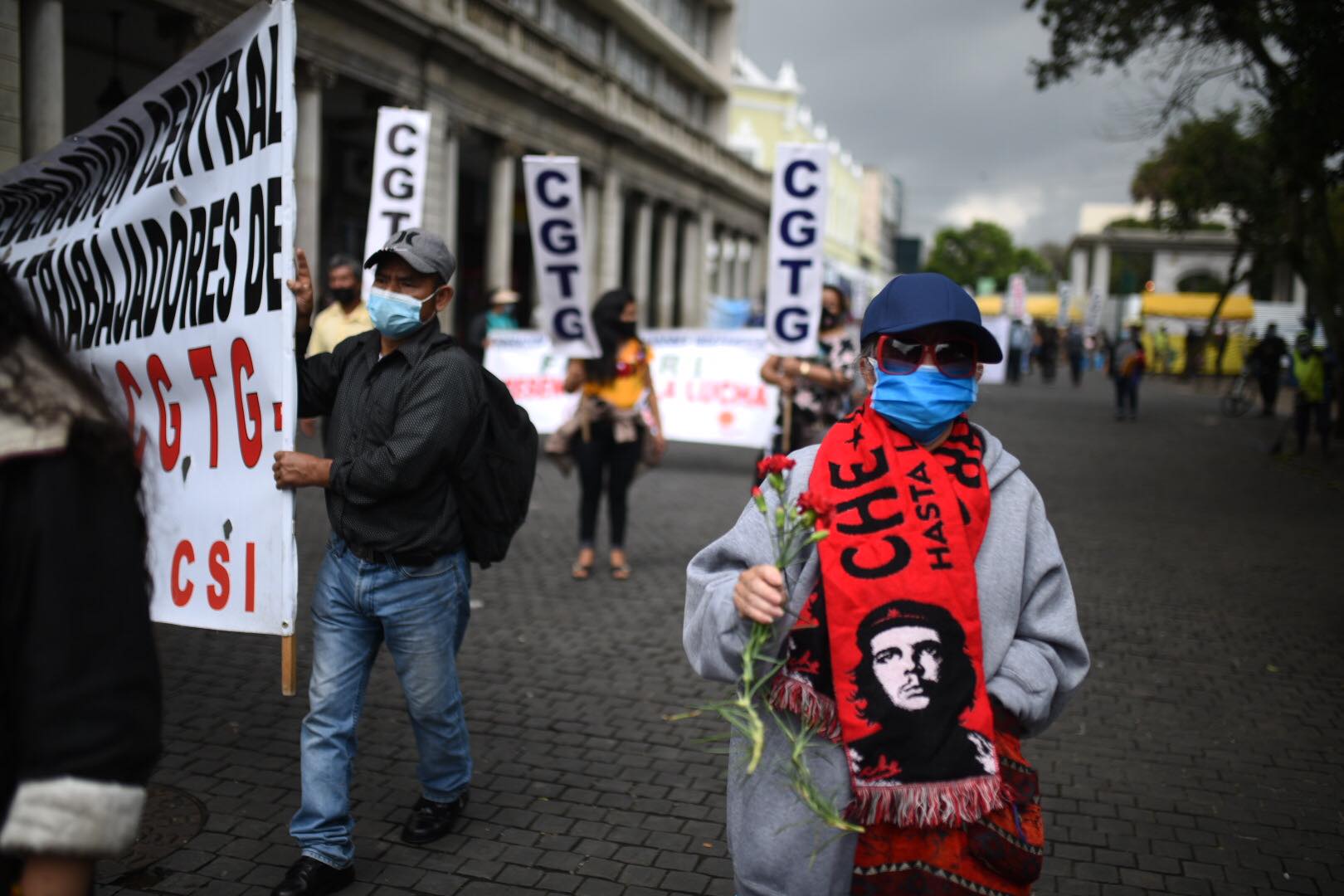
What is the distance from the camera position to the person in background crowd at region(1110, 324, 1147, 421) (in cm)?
2405

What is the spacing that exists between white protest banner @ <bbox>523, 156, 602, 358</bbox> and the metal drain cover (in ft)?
16.9

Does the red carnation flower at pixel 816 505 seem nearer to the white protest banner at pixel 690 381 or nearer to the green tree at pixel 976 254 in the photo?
the white protest banner at pixel 690 381

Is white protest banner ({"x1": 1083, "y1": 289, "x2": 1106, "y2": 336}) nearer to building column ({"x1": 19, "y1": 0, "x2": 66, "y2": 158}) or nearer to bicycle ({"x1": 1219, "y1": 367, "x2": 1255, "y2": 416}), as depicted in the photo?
bicycle ({"x1": 1219, "y1": 367, "x2": 1255, "y2": 416})

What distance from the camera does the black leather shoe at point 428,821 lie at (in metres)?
4.09

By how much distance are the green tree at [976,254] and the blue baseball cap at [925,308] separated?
127 meters

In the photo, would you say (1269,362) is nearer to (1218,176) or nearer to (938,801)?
(1218,176)

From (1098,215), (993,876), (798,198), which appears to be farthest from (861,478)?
(1098,215)

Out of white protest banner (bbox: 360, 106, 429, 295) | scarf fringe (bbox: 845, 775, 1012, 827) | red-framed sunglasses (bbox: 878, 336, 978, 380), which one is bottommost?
scarf fringe (bbox: 845, 775, 1012, 827)

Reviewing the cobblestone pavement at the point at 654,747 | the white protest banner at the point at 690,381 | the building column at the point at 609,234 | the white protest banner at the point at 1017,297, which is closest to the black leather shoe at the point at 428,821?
the cobblestone pavement at the point at 654,747

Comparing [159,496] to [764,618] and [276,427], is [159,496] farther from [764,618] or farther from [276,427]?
[764,618]

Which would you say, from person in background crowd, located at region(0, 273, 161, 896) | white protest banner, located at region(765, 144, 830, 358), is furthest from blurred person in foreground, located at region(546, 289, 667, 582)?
person in background crowd, located at region(0, 273, 161, 896)

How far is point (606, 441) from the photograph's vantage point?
8320mm

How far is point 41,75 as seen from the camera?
41.2 ft

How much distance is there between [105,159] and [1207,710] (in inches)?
209
